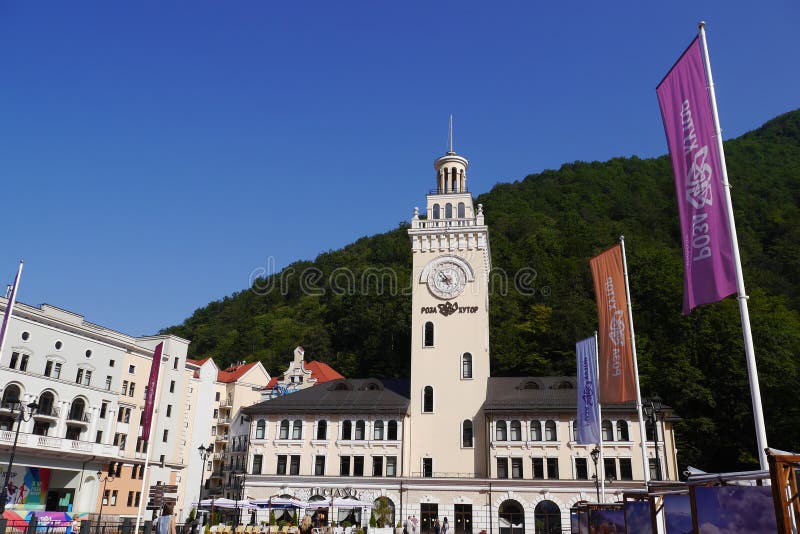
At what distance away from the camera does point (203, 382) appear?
3036 inches

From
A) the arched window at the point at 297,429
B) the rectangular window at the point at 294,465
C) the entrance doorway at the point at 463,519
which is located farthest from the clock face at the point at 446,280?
the rectangular window at the point at 294,465

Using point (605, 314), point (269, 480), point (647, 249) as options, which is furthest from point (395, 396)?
point (647, 249)

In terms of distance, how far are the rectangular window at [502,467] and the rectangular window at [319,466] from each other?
14031 mm

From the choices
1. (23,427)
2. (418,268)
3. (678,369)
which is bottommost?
(23,427)

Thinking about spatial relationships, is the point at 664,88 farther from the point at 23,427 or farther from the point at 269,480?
the point at 23,427

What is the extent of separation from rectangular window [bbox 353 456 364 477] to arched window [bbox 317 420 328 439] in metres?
3.22

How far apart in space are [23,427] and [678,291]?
6704 cm

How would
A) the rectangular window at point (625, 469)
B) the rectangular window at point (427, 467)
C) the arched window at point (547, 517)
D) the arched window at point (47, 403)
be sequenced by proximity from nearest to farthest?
the arched window at point (547, 517) < the rectangular window at point (625, 469) < the rectangular window at point (427, 467) < the arched window at point (47, 403)

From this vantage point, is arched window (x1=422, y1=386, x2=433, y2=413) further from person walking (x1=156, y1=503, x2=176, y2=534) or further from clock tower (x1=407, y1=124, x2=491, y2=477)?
person walking (x1=156, y1=503, x2=176, y2=534)

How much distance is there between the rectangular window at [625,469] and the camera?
47.1m

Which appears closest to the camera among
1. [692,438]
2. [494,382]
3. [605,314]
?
[605,314]

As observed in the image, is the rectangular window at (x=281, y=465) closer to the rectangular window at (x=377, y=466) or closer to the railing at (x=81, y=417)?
the rectangular window at (x=377, y=466)

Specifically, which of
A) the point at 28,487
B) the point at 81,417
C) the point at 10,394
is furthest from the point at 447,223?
the point at 28,487

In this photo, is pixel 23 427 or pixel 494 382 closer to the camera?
pixel 23 427
